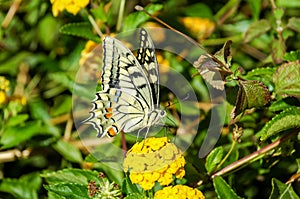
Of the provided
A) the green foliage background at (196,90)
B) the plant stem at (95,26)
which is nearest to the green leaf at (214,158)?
the green foliage background at (196,90)

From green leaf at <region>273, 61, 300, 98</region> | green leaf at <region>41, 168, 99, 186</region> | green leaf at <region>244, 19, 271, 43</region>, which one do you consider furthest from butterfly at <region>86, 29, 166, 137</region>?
green leaf at <region>244, 19, 271, 43</region>

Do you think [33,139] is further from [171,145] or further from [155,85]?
[171,145]

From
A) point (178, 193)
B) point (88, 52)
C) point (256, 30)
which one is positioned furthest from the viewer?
point (88, 52)

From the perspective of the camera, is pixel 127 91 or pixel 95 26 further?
pixel 95 26

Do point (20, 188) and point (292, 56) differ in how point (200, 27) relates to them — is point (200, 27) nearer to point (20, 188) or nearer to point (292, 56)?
point (292, 56)

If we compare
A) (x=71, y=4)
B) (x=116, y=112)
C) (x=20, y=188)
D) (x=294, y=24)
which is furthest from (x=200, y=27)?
(x=20, y=188)

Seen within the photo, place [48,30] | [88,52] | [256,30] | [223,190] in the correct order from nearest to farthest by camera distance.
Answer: [223,190]
[256,30]
[88,52]
[48,30]
